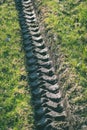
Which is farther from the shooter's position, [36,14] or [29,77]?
[36,14]

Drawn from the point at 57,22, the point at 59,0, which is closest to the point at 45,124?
the point at 57,22

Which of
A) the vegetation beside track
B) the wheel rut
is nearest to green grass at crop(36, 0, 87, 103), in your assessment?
the vegetation beside track

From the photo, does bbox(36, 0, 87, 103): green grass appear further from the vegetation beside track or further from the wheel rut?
the wheel rut

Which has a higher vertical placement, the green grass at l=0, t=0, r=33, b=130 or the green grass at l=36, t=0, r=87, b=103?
the green grass at l=36, t=0, r=87, b=103

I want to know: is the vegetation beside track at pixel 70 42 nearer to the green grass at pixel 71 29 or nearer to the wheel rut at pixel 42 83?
the green grass at pixel 71 29

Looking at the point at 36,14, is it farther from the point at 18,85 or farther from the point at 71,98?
the point at 71,98

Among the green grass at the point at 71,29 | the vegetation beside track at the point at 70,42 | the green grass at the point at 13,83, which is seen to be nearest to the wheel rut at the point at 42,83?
the green grass at the point at 13,83
